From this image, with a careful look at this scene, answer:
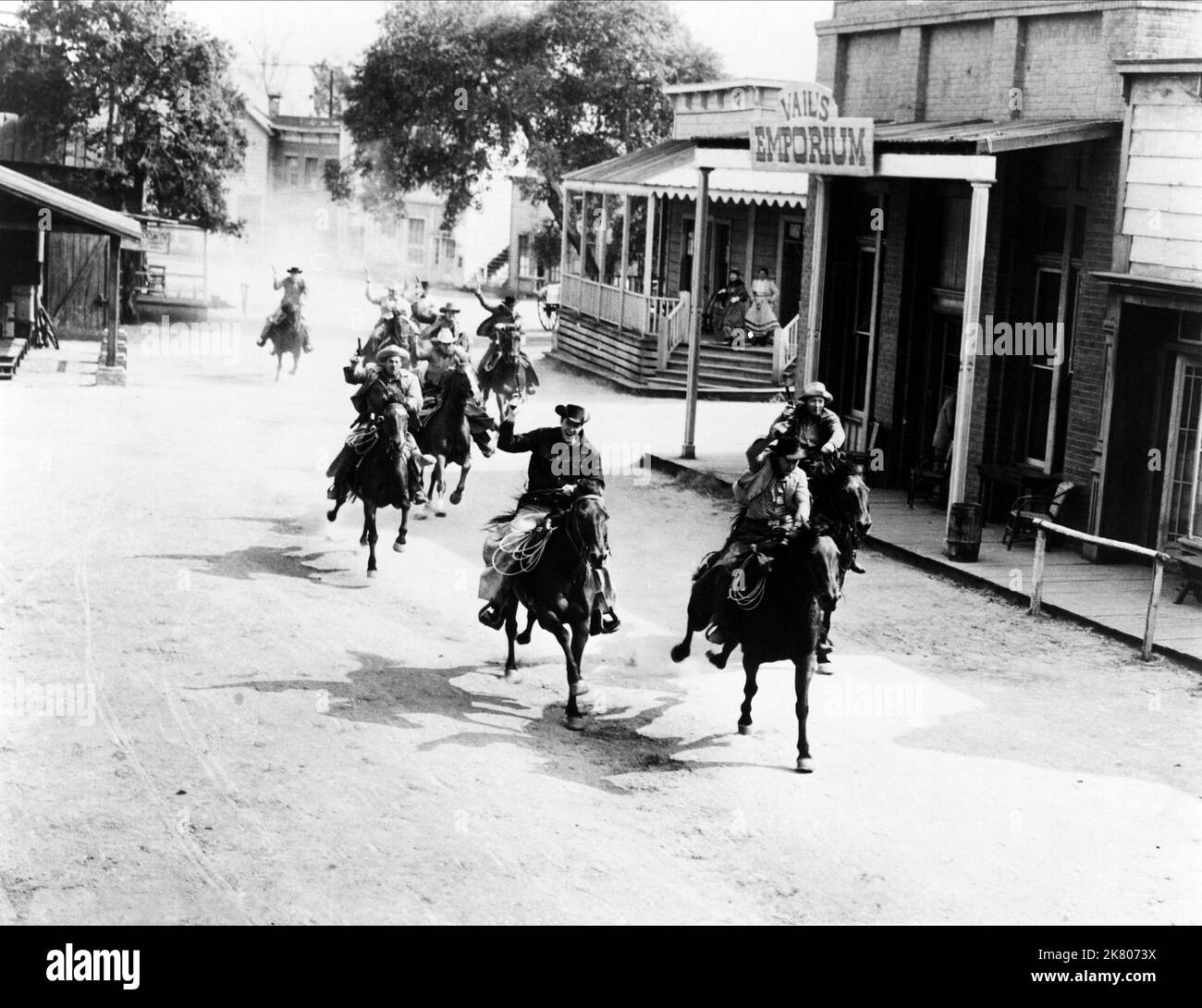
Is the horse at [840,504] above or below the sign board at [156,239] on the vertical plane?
below

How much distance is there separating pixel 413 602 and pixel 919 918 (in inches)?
292

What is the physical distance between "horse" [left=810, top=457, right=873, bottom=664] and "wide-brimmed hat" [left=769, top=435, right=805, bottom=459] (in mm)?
1480

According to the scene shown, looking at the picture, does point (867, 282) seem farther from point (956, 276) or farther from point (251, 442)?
point (251, 442)

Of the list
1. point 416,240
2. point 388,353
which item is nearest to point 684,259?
point 388,353

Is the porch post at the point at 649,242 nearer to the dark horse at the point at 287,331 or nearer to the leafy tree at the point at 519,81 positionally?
the dark horse at the point at 287,331

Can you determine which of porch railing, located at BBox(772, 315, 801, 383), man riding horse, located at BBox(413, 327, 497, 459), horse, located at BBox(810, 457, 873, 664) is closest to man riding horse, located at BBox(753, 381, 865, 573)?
horse, located at BBox(810, 457, 873, 664)

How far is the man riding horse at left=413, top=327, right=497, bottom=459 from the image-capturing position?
1812 cm

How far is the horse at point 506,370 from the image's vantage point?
24656 millimetres

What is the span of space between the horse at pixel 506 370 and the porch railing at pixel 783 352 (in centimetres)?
903

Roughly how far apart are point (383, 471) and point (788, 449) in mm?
5570

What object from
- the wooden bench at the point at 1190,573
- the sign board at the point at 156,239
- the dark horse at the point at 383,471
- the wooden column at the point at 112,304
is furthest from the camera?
the sign board at the point at 156,239

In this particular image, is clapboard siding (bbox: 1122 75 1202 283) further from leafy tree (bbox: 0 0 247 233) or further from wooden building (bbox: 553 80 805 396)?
leafy tree (bbox: 0 0 247 233)

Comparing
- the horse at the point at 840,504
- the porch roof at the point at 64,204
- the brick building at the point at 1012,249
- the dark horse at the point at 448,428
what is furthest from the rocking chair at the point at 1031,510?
the porch roof at the point at 64,204

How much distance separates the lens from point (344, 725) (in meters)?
11.5
